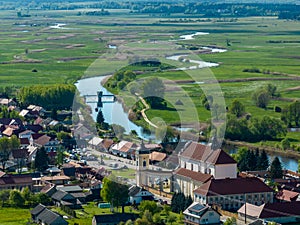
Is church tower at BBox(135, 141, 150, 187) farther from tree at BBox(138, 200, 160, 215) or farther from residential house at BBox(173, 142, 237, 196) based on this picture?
tree at BBox(138, 200, 160, 215)

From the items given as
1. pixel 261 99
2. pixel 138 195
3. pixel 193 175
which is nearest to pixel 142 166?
pixel 193 175

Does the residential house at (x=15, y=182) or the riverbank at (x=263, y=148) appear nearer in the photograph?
the residential house at (x=15, y=182)

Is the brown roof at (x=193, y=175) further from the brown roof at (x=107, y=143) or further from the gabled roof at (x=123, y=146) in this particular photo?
the brown roof at (x=107, y=143)

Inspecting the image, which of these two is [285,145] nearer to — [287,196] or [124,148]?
[124,148]

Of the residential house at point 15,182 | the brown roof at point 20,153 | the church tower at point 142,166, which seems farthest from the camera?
the brown roof at point 20,153

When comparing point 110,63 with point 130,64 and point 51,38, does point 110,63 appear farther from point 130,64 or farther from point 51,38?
point 51,38

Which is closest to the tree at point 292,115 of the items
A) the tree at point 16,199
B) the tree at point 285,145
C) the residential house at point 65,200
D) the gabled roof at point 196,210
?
the tree at point 285,145

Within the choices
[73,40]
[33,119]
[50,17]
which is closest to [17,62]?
[73,40]
